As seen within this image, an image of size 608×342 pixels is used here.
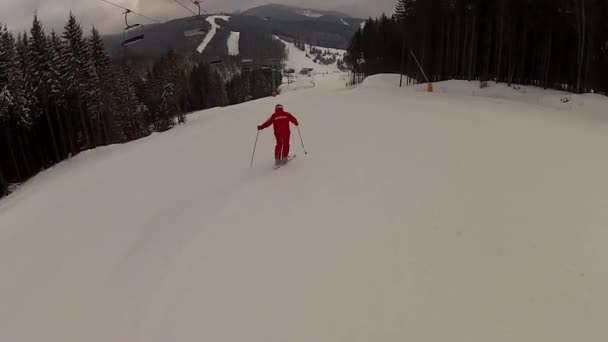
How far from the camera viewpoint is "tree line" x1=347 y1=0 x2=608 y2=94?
30.3m

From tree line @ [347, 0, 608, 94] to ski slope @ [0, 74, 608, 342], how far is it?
1871cm

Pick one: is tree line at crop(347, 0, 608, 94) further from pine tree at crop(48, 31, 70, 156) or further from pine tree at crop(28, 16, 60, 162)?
pine tree at crop(28, 16, 60, 162)

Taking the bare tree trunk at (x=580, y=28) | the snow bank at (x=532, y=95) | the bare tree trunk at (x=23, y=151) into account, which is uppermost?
the bare tree trunk at (x=580, y=28)

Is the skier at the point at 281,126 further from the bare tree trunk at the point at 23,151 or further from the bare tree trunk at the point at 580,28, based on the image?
the bare tree trunk at the point at 23,151

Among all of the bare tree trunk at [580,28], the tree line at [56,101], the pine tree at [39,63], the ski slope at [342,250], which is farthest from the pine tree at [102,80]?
the bare tree trunk at [580,28]

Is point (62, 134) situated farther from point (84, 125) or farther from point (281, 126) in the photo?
point (281, 126)

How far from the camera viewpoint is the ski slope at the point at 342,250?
19.1 feet

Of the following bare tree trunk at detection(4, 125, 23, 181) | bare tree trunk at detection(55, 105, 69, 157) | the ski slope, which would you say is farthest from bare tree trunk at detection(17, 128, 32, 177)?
the ski slope

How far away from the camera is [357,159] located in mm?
12867

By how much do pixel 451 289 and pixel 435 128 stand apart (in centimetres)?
1161

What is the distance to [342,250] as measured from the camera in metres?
7.47

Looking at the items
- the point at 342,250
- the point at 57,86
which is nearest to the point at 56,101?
the point at 57,86

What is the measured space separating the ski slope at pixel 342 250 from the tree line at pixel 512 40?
1871cm

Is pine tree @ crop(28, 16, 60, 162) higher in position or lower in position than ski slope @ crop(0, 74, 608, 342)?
higher
